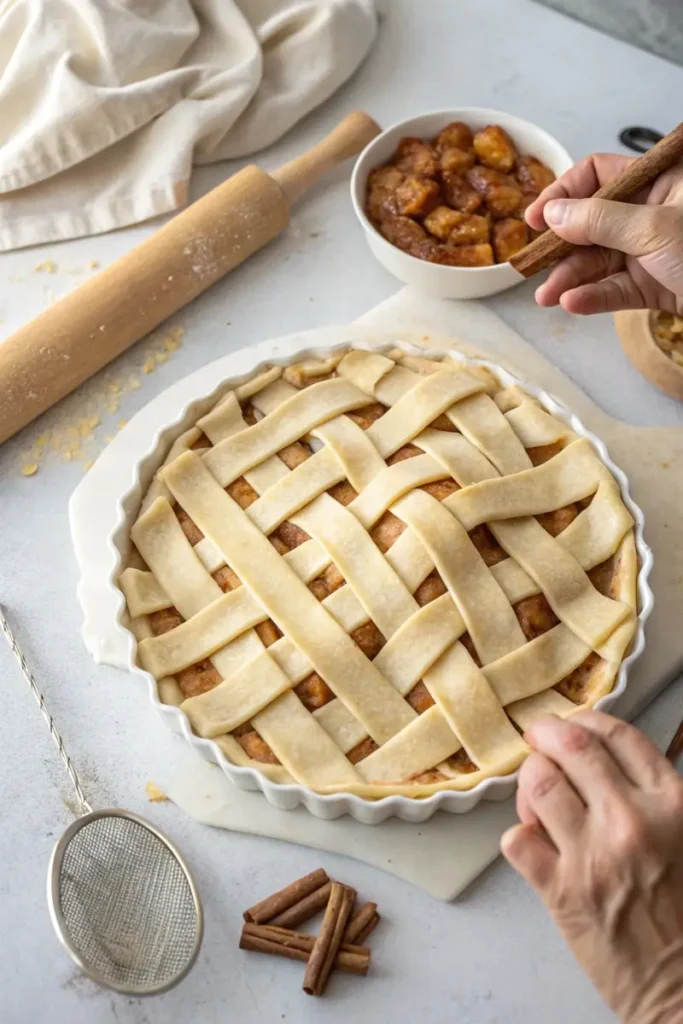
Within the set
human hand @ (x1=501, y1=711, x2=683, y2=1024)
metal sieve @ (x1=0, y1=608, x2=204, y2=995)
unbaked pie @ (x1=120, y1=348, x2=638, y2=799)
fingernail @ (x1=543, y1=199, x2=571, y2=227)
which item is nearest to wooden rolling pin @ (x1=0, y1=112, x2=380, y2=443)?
unbaked pie @ (x1=120, y1=348, x2=638, y2=799)

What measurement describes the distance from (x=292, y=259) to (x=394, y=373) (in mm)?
512

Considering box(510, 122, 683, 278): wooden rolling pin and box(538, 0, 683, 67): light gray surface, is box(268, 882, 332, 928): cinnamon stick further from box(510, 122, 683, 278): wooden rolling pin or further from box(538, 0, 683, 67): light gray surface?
box(538, 0, 683, 67): light gray surface

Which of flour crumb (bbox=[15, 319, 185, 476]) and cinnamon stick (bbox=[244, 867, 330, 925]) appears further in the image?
flour crumb (bbox=[15, 319, 185, 476])

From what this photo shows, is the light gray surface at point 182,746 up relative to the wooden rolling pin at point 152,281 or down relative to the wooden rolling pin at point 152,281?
down

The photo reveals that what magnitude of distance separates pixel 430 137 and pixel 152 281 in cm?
68

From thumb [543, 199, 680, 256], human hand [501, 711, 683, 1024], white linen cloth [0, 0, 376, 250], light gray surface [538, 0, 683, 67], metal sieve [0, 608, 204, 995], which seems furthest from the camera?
light gray surface [538, 0, 683, 67]

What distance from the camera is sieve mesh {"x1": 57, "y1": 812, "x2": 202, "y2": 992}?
133 cm

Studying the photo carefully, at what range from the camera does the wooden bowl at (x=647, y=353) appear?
183 centimetres

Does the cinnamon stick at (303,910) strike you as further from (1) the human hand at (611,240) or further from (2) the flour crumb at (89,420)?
(1) the human hand at (611,240)

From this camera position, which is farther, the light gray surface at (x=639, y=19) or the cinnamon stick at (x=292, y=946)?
the light gray surface at (x=639, y=19)

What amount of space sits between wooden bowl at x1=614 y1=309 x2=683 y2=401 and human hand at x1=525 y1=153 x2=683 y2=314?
0.10ft

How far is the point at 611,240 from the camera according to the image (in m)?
1.55

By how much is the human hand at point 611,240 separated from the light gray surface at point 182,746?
0.56 feet

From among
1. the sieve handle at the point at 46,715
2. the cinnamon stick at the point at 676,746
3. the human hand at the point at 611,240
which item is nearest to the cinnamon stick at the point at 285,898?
the sieve handle at the point at 46,715
